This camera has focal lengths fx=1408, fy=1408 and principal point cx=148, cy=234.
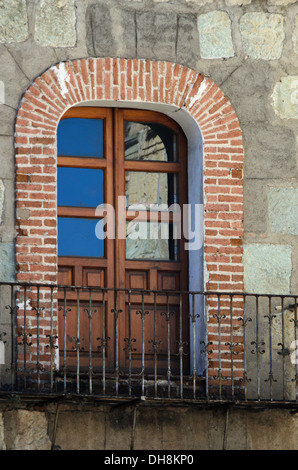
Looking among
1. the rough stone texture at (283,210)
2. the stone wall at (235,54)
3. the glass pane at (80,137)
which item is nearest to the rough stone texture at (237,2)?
the stone wall at (235,54)

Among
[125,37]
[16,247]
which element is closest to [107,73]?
[125,37]

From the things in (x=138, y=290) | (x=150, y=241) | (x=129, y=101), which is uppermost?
(x=129, y=101)

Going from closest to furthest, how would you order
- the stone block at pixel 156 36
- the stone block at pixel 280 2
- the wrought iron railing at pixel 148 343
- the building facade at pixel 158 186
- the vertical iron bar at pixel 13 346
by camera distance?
1. the vertical iron bar at pixel 13 346
2. the wrought iron railing at pixel 148 343
3. the building facade at pixel 158 186
4. the stone block at pixel 156 36
5. the stone block at pixel 280 2

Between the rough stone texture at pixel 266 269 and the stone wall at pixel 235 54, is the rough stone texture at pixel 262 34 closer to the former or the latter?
the stone wall at pixel 235 54

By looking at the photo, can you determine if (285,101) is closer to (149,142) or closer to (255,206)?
(255,206)

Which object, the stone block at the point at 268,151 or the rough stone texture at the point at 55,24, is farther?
the stone block at the point at 268,151

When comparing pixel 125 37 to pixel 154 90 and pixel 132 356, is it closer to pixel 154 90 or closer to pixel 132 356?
pixel 154 90

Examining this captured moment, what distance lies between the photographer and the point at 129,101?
12125 mm

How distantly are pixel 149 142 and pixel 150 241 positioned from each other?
2.91 ft

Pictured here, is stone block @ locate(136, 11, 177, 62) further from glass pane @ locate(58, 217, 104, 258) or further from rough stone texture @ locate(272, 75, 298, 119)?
glass pane @ locate(58, 217, 104, 258)

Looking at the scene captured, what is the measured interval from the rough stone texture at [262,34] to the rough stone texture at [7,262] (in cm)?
277

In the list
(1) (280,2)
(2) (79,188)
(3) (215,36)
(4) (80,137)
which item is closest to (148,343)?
(2) (79,188)

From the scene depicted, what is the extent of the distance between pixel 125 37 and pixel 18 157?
1.45m

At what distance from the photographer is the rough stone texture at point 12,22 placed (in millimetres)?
11961
